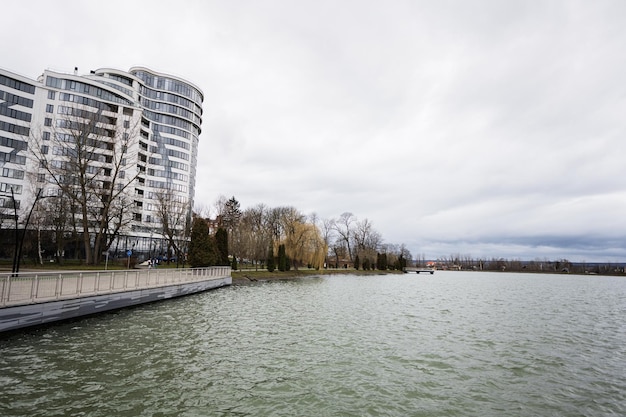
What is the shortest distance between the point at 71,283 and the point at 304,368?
12120mm

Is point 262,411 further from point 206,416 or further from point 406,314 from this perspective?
A: point 406,314

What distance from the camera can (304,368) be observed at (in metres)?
10.4

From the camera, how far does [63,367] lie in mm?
9562

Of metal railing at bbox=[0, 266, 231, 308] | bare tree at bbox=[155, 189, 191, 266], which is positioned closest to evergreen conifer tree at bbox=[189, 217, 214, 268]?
metal railing at bbox=[0, 266, 231, 308]

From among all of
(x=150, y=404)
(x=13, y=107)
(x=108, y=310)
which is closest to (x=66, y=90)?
(x=13, y=107)

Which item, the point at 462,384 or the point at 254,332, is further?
the point at 254,332

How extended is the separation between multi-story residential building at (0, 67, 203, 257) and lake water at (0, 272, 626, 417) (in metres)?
29.2

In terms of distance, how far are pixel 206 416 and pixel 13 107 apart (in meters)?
71.9

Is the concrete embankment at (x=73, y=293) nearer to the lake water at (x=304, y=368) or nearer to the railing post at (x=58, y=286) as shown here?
the railing post at (x=58, y=286)

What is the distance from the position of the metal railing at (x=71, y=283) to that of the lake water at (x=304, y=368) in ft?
4.36

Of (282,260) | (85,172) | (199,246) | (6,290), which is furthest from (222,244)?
(6,290)

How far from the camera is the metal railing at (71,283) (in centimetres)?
1292

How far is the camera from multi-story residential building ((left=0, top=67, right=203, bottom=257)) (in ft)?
136

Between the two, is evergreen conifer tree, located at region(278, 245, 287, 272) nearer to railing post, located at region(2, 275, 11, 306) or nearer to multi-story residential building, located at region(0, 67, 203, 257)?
multi-story residential building, located at region(0, 67, 203, 257)
